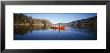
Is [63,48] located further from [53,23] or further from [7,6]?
[7,6]

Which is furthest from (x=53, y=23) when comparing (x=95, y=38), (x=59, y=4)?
(x=95, y=38)

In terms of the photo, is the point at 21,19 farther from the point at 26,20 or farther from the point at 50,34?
the point at 50,34

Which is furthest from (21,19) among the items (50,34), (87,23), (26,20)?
(87,23)

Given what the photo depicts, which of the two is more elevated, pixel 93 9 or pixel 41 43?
pixel 93 9

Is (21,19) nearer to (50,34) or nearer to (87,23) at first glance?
(50,34)

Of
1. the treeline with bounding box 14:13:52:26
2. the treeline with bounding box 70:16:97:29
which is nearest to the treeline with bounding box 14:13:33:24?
the treeline with bounding box 14:13:52:26

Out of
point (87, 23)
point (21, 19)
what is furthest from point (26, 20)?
point (87, 23)

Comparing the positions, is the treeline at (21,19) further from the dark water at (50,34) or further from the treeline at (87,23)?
the treeline at (87,23)

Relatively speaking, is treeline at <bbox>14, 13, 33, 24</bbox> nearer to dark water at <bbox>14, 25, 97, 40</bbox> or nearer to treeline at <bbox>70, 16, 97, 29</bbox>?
dark water at <bbox>14, 25, 97, 40</bbox>
